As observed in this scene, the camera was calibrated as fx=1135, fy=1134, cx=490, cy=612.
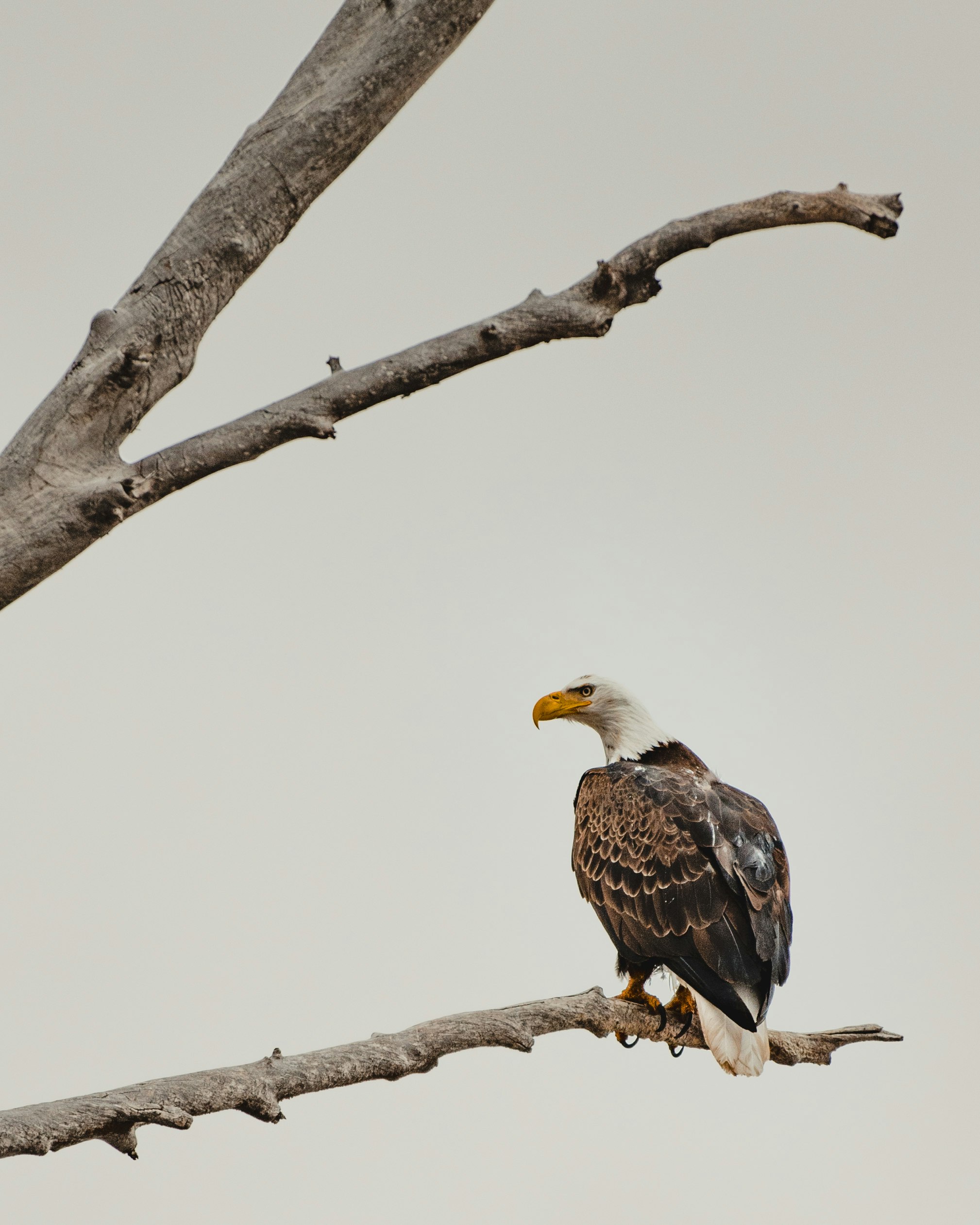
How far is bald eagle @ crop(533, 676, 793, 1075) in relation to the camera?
3348mm

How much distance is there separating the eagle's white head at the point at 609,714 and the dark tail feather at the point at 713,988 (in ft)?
3.25

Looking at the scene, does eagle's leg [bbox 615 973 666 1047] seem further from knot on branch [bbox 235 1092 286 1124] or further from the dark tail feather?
knot on branch [bbox 235 1092 286 1124]

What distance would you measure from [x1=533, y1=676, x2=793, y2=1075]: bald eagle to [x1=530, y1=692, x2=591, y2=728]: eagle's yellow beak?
0.29 meters

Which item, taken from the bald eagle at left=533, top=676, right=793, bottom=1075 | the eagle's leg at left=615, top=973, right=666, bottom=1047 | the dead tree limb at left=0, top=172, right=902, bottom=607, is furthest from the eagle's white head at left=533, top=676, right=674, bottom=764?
the dead tree limb at left=0, top=172, right=902, bottom=607

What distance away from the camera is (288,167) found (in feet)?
8.62

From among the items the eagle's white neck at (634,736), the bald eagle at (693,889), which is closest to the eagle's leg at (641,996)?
the bald eagle at (693,889)

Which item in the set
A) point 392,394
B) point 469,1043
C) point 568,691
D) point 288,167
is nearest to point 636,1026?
point 469,1043

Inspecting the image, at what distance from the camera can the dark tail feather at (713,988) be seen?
3260 mm

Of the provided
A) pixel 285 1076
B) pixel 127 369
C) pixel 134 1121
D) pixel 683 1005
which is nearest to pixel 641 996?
pixel 683 1005

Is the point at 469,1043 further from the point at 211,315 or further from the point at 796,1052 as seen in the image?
the point at 211,315

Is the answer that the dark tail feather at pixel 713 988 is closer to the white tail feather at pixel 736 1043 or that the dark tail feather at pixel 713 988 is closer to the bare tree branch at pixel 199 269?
the white tail feather at pixel 736 1043

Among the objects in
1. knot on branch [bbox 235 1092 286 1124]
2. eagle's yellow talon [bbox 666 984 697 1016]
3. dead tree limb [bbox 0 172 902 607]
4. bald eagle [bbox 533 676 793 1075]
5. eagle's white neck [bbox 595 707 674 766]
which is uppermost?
dead tree limb [bbox 0 172 902 607]

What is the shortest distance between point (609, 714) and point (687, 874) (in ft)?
3.06

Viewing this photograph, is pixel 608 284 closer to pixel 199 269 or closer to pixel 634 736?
pixel 199 269
